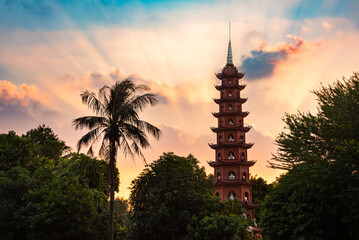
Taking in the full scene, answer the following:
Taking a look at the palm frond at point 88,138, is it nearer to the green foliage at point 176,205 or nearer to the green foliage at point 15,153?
the green foliage at point 176,205

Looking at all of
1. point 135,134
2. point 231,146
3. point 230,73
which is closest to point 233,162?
point 231,146

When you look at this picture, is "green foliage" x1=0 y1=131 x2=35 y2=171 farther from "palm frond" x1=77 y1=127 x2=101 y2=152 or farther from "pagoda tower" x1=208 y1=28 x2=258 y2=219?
"pagoda tower" x1=208 y1=28 x2=258 y2=219

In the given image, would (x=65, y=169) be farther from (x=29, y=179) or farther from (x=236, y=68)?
(x=236, y=68)

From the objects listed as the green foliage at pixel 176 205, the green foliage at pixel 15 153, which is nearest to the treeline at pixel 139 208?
the green foliage at pixel 176 205

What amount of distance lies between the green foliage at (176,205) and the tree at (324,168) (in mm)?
4893

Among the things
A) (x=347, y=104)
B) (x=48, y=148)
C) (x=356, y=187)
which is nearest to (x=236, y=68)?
(x=48, y=148)

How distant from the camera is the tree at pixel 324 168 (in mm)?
17438

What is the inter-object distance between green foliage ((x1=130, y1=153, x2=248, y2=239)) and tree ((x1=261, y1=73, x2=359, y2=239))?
16.1 ft

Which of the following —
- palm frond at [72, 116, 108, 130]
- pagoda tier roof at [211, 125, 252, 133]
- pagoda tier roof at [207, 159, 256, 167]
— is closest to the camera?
palm frond at [72, 116, 108, 130]

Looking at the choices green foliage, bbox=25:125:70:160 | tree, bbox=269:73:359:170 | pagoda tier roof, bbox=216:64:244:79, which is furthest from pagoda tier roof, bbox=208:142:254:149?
tree, bbox=269:73:359:170

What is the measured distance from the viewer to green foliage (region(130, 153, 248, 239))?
2500 cm

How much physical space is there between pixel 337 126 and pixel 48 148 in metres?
38.8

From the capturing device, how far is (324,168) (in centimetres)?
1748

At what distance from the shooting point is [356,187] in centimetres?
1653
